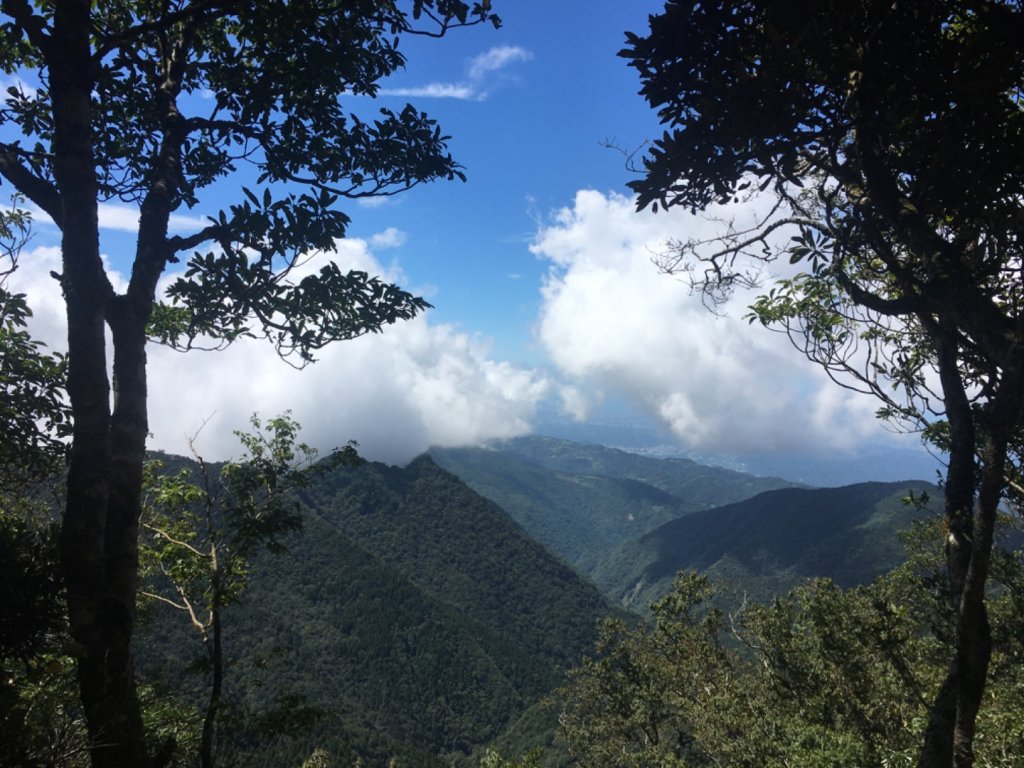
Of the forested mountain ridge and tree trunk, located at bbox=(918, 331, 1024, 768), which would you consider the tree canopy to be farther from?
the forested mountain ridge

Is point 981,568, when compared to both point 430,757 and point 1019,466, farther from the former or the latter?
point 430,757

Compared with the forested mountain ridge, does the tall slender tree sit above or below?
above

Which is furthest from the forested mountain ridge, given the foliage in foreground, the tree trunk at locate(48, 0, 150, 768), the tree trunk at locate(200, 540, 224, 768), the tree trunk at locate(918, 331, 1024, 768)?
the tree trunk at locate(918, 331, 1024, 768)

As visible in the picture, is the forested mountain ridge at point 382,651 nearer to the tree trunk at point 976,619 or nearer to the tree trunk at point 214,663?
the tree trunk at point 214,663

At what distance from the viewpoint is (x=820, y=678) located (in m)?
15.3

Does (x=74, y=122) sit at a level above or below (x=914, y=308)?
above

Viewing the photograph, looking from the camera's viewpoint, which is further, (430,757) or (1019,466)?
(430,757)

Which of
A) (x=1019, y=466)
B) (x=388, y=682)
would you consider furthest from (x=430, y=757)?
(x=1019, y=466)

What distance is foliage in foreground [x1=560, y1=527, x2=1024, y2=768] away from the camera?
7.90 meters

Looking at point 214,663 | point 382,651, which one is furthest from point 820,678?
point 382,651

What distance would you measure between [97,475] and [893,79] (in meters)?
6.91

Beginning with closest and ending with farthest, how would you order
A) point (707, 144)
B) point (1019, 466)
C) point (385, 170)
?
point (707, 144), point (385, 170), point (1019, 466)

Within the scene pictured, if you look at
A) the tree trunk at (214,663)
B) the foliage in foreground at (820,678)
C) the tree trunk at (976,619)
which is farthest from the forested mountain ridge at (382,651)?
the tree trunk at (976,619)

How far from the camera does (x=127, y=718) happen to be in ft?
11.7
